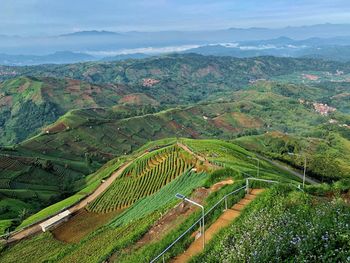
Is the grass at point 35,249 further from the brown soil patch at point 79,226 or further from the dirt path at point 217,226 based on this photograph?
the dirt path at point 217,226

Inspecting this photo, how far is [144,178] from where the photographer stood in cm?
5641

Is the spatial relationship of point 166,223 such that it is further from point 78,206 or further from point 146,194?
point 78,206

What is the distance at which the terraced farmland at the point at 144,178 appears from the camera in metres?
50.8

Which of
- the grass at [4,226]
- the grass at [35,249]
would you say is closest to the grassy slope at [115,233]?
the grass at [35,249]

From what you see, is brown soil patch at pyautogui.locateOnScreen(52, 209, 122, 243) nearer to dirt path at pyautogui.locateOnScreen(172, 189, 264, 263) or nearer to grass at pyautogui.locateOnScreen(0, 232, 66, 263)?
grass at pyautogui.locateOnScreen(0, 232, 66, 263)

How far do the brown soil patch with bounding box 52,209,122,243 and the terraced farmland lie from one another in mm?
1643

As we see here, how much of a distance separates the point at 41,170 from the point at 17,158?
29.4ft

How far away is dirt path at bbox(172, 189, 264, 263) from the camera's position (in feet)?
57.9

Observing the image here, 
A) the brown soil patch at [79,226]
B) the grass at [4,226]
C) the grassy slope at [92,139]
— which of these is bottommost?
the grassy slope at [92,139]

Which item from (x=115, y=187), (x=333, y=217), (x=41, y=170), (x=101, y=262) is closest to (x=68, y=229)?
(x=115, y=187)

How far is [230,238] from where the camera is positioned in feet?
52.0

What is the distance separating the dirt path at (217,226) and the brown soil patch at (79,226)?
86.7 feet

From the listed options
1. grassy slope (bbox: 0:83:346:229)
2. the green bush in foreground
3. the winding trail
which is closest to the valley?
the green bush in foreground

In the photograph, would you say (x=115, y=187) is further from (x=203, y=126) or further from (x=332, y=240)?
(x=203, y=126)
